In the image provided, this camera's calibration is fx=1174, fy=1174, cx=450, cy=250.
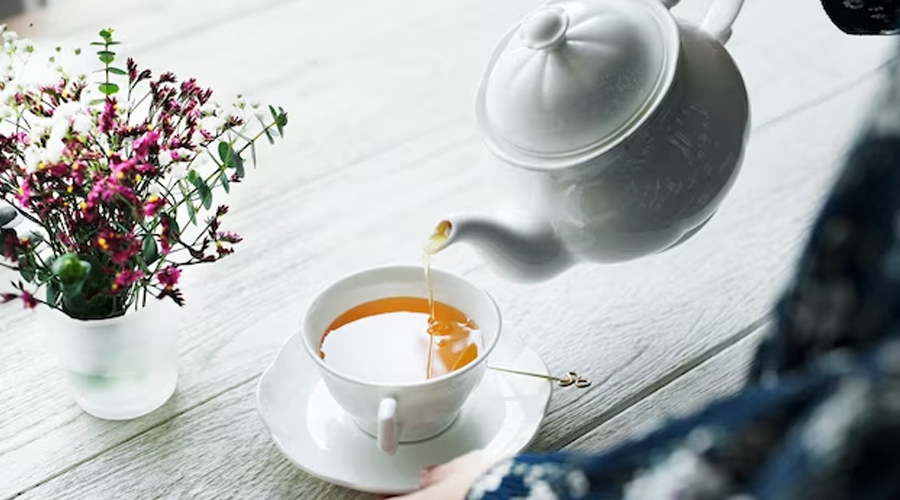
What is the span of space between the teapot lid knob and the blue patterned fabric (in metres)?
0.38

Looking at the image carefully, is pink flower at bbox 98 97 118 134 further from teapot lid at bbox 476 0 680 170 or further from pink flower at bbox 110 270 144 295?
teapot lid at bbox 476 0 680 170

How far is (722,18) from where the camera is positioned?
938mm

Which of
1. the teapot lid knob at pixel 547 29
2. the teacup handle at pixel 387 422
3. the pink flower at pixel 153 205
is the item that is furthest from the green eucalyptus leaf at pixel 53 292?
the teapot lid knob at pixel 547 29

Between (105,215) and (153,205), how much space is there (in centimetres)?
6

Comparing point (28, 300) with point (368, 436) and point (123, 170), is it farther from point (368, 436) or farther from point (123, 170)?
point (368, 436)

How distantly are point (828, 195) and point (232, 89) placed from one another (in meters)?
1.00

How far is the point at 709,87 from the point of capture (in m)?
0.87

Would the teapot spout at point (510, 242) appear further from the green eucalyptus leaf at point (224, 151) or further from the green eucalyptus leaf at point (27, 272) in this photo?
the green eucalyptus leaf at point (27, 272)

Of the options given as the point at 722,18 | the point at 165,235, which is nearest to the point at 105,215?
the point at 165,235

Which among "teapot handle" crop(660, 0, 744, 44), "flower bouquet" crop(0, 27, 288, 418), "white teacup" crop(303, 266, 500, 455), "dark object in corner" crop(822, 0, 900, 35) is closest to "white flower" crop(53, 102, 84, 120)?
"flower bouquet" crop(0, 27, 288, 418)

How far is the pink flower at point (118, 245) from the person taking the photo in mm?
Result: 800

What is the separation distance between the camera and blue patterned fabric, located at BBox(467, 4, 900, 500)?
39 centimetres

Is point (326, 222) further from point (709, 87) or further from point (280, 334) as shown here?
point (709, 87)

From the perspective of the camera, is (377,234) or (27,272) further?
(377,234)
